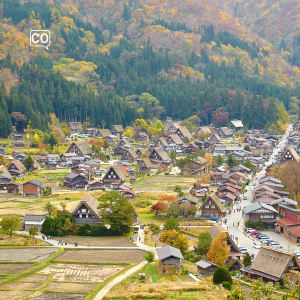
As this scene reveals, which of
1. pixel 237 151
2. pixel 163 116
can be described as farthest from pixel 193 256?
pixel 163 116

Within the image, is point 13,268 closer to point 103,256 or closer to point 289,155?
point 103,256

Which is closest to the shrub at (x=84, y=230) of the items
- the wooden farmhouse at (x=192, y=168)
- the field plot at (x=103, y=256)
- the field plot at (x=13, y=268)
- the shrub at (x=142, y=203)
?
the field plot at (x=103, y=256)

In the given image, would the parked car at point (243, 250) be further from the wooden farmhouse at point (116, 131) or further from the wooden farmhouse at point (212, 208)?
the wooden farmhouse at point (116, 131)

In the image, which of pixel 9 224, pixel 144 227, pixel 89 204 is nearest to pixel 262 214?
pixel 144 227

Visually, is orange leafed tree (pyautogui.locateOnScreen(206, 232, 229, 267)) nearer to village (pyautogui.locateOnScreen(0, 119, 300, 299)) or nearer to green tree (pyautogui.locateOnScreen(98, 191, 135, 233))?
village (pyautogui.locateOnScreen(0, 119, 300, 299))

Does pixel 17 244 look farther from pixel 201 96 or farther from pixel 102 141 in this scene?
pixel 201 96

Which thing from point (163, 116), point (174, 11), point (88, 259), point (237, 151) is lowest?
point (88, 259)

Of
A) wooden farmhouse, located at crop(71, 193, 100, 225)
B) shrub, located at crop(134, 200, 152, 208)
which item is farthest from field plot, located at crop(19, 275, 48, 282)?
shrub, located at crop(134, 200, 152, 208)
